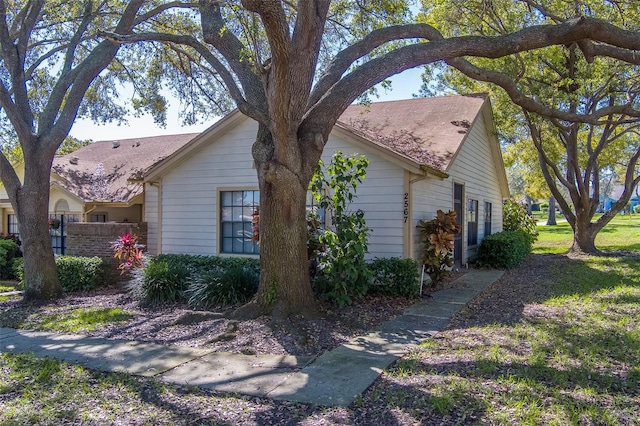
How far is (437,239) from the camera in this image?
10094 millimetres

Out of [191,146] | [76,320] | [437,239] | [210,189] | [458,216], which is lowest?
[76,320]

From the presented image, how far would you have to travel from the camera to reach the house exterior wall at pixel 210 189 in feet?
34.2

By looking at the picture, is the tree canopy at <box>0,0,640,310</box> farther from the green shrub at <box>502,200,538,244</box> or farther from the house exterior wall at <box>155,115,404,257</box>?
the green shrub at <box>502,200,538,244</box>

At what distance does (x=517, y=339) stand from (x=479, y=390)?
2111 millimetres

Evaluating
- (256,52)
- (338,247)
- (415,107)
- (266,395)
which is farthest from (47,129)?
(415,107)

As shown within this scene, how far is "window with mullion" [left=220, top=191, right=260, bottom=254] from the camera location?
11.9m

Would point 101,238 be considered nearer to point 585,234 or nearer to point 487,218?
point 487,218

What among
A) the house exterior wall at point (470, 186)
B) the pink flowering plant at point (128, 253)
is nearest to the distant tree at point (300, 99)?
the house exterior wall at point (470, 186)

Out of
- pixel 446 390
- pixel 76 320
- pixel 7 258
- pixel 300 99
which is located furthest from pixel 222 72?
pixel 7 258

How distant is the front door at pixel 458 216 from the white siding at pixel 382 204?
3703 mm

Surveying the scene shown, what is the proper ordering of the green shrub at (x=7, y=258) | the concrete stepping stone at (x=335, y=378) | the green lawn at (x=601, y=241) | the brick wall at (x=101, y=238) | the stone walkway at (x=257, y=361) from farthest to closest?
the green lawn at (x=601, y=241), the green shrub at (x=7, y=258), the brick wall at (x=101, y=238), the stone walkway at (x=257, y=361), the concrete stepping stone at (x=335, y=378)

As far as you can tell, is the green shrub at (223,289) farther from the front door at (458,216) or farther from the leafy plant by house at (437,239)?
the front door at (458,216)

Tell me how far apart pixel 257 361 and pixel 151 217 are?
8730 millimetres

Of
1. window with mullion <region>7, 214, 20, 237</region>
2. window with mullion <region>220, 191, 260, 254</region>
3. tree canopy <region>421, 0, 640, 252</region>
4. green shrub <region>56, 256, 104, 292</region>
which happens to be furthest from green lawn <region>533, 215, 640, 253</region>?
window with mullion <region>7, 214, 20, 237</region>
